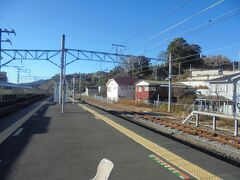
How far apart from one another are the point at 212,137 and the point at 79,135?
6900mm

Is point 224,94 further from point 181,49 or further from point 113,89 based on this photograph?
point 181,49

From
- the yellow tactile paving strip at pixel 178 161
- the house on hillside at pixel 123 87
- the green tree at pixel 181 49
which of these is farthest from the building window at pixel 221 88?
the green tree at pixel 181 49

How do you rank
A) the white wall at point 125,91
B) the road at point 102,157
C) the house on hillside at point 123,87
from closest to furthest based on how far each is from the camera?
1. the road at point 102,157
2. the house on hillside at point 123,87
3. the white wall at point 125,91

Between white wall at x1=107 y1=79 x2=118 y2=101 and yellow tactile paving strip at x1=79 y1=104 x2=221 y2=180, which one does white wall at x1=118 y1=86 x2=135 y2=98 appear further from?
yellow tactile paving strip at x1=79 y1=104 x2=221 y2=180

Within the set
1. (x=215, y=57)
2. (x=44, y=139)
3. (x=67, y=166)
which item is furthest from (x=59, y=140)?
(x=215, y=57)

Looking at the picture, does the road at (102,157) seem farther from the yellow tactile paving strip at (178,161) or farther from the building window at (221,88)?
the building window at (221,88)

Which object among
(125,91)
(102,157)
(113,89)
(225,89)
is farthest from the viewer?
(113,89)

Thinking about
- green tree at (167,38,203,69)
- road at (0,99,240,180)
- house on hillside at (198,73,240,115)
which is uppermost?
green tree at (167,38,203,69)

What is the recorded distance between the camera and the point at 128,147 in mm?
10492

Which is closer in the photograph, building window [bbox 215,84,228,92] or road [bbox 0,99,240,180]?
road [bbox 0,99,240,180]

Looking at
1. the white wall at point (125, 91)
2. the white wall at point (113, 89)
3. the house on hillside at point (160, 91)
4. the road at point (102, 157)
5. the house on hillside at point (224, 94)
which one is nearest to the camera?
the road at point (102, 157)

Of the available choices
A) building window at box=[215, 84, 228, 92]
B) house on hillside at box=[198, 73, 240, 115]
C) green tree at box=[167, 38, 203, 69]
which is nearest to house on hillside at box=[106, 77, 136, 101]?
green tree at box=[167, 38, 203, 69]

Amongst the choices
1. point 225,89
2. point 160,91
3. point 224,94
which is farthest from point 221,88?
point 160,91

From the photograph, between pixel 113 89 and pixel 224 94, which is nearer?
pixel 224 94
